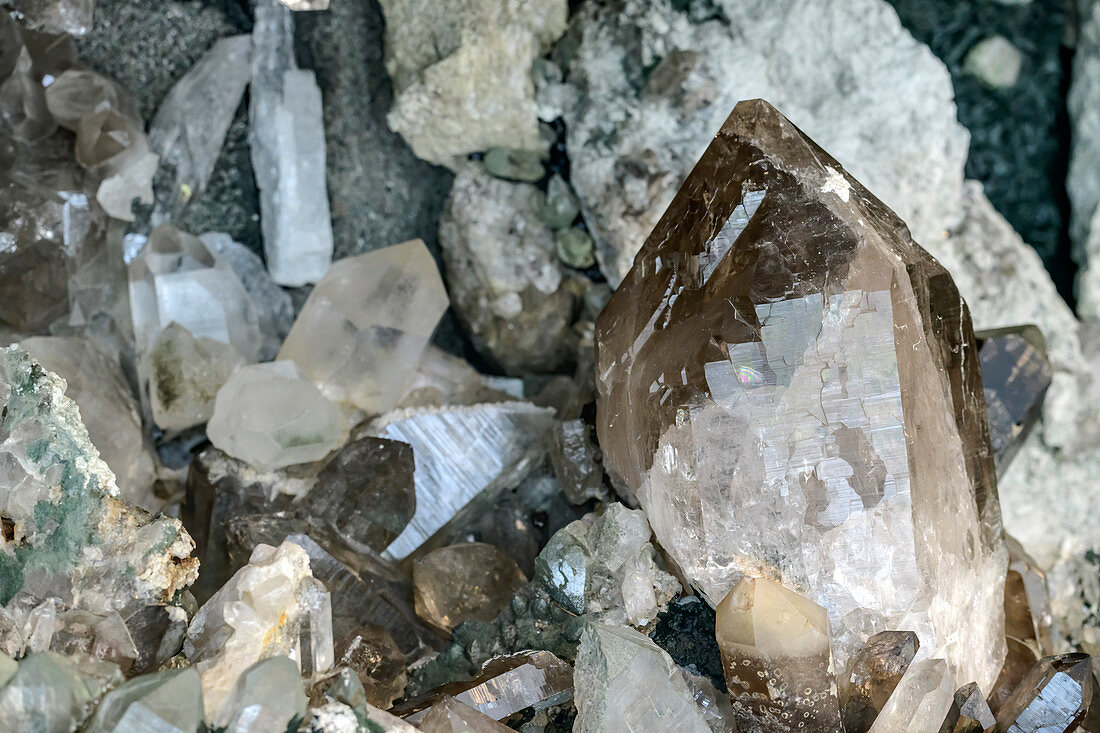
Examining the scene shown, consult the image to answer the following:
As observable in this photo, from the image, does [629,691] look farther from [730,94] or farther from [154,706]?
[730,94]

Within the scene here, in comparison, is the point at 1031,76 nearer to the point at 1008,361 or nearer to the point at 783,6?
the point at 783,6

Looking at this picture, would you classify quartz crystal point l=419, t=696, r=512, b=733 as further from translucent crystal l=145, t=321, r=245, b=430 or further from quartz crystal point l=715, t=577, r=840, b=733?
translucent crystal l=145, t=321, r=245, b=430

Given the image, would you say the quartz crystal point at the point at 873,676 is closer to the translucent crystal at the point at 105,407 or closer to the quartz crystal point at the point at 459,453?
the quartz crystal point at the point at 459,453

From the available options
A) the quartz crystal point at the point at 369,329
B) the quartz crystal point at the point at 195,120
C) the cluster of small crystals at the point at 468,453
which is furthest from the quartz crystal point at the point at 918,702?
the quartz crystal point at the point at 195,120

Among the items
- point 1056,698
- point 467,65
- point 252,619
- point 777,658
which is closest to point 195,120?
point 467,65

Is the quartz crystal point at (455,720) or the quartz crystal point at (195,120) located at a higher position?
the quartz crystal point at (195,120)

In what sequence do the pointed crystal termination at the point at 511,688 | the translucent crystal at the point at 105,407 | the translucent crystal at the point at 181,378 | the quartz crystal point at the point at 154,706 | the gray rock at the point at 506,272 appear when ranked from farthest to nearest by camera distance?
1. the gray rock at the point at 506,272
2. the translucent crystal at the point at 181,378
3. the translucent crystal at the point at 105,407
4. the pointed crystal termination at the point at 511,688
5. the quartz crystal point at the point at 154,706
